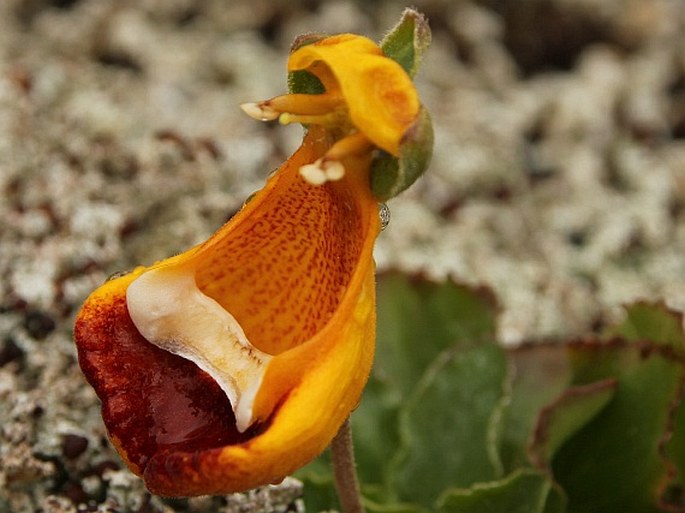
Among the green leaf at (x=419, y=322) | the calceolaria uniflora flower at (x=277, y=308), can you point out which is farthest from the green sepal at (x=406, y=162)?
the green leaf at (x=419, y=322)

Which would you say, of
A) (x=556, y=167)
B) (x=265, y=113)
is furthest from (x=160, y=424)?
(x=556, y=167)

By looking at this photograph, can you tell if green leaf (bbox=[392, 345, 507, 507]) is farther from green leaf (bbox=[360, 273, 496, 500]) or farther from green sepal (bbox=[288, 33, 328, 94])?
green sepal (bbox=[288, 33, 328, 94])

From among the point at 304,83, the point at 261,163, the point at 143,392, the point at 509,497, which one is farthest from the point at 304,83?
the point at 261,163

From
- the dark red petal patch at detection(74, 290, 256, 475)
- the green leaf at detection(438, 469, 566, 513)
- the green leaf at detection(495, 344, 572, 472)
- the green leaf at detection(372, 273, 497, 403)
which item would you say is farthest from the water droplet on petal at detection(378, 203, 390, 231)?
the green leaf at detection(372, 273, 497, 403)

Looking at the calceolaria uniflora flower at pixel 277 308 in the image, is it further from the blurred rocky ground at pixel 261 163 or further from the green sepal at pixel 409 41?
the blurred rocky ground at pixel 261 163

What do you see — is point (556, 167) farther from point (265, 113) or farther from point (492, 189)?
point (265, 113)

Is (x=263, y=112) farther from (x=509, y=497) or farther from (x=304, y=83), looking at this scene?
(x=509, y=497)

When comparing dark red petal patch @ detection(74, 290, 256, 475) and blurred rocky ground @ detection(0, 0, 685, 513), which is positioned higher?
dark red petal patch @ detection(74, 290, 256, 475)
